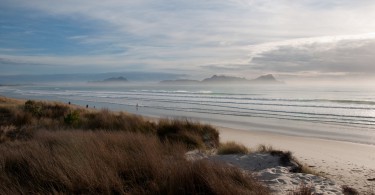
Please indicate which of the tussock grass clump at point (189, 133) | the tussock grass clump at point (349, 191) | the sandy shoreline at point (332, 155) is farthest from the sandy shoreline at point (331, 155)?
the tussock grass clump at point (189, 133)

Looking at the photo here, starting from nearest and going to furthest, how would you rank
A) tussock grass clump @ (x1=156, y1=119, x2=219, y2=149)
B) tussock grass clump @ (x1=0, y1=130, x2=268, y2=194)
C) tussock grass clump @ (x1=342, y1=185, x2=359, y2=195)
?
tussock grass clump @ (x1=0, y1=130, x2=268, y2=194), tussock grass clump @ (x1=342, y1=185, x2=359, y2=195), tussock grass clump @ (x1=156, y1=119, x2=219, y2=149)

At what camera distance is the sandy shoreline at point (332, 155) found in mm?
9438

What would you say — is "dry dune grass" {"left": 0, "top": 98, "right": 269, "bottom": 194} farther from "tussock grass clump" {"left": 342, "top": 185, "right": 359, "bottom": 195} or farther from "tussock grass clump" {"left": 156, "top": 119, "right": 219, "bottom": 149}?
"tussock grass clump" {"left": 156, "top": 119, "right": 219, "bottom": 149}

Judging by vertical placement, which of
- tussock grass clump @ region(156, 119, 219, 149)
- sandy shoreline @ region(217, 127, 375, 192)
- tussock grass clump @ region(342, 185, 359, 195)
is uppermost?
tussock grass clump @ region(156, 119, 219, 149)

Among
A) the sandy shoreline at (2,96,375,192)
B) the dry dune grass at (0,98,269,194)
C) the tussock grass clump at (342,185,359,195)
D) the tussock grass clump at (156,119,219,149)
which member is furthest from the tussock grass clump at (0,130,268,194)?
the tussock grass clump at (156,119,219,149)

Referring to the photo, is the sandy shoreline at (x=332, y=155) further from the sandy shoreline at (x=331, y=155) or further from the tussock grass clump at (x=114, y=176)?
the tussock grass clump at (x=114, y=176)

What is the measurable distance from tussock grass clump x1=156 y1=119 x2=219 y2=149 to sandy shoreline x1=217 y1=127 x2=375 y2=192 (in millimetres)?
1848

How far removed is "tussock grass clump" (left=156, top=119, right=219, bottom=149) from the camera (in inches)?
497

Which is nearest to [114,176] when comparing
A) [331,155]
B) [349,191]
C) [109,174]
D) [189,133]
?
[109,174]

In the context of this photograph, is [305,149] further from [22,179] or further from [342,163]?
[22,179]

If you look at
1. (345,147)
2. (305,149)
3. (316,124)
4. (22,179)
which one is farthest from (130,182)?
(316,124)

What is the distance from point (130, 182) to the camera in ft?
19.4

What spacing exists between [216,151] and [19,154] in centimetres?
624

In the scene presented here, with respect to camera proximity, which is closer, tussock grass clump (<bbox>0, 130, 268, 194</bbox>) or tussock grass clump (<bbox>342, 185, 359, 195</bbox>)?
tussock grass clump (<bbox>0, 130, 268, 194</bbox>)
